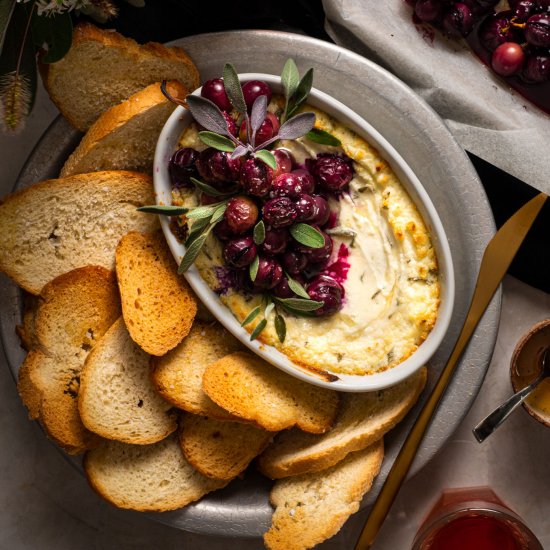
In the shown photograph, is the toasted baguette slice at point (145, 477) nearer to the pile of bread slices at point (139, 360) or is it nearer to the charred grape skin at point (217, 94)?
the pile of bread slices at point (139, 360)

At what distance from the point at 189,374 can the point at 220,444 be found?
0.89 ft

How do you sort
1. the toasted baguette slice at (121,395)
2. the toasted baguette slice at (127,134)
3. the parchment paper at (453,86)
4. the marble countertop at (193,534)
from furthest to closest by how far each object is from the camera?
the marble countertop at (193,534)
the parchment paper at (453,86)
the toasted baguette slice at (121,395)
the toasted baguette slice at (127,134)

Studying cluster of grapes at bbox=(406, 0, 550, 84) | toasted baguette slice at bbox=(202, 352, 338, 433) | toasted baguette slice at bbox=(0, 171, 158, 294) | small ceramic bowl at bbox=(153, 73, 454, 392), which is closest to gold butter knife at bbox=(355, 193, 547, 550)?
small ceramic bowl at bbox=(153, 73, 454, 392)

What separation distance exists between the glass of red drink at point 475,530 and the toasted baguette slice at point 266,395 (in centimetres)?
60

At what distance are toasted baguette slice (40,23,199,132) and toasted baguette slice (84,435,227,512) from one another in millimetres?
1155

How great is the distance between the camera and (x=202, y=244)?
90.8 inches

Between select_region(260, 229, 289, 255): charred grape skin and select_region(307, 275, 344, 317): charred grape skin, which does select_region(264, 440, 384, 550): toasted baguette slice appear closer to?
select_region(307, 275, 344, 317): charred grape skin

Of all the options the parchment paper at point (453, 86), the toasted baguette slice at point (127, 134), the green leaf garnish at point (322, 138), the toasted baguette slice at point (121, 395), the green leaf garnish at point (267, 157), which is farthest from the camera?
the parchment paper at point (453, 86)

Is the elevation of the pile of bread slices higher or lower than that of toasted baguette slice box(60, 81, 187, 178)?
lower

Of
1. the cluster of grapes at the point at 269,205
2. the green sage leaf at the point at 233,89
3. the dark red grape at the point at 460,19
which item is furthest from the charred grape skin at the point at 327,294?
the dark red grape at the point at 460,19

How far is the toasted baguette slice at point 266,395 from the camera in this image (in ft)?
7.95

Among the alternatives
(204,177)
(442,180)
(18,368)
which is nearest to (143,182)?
(204,177)

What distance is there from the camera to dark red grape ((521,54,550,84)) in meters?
2.66

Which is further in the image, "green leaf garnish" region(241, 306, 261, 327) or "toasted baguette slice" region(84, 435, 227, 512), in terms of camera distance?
"toasted baguette slice" region(84, 435, 227, 512)
